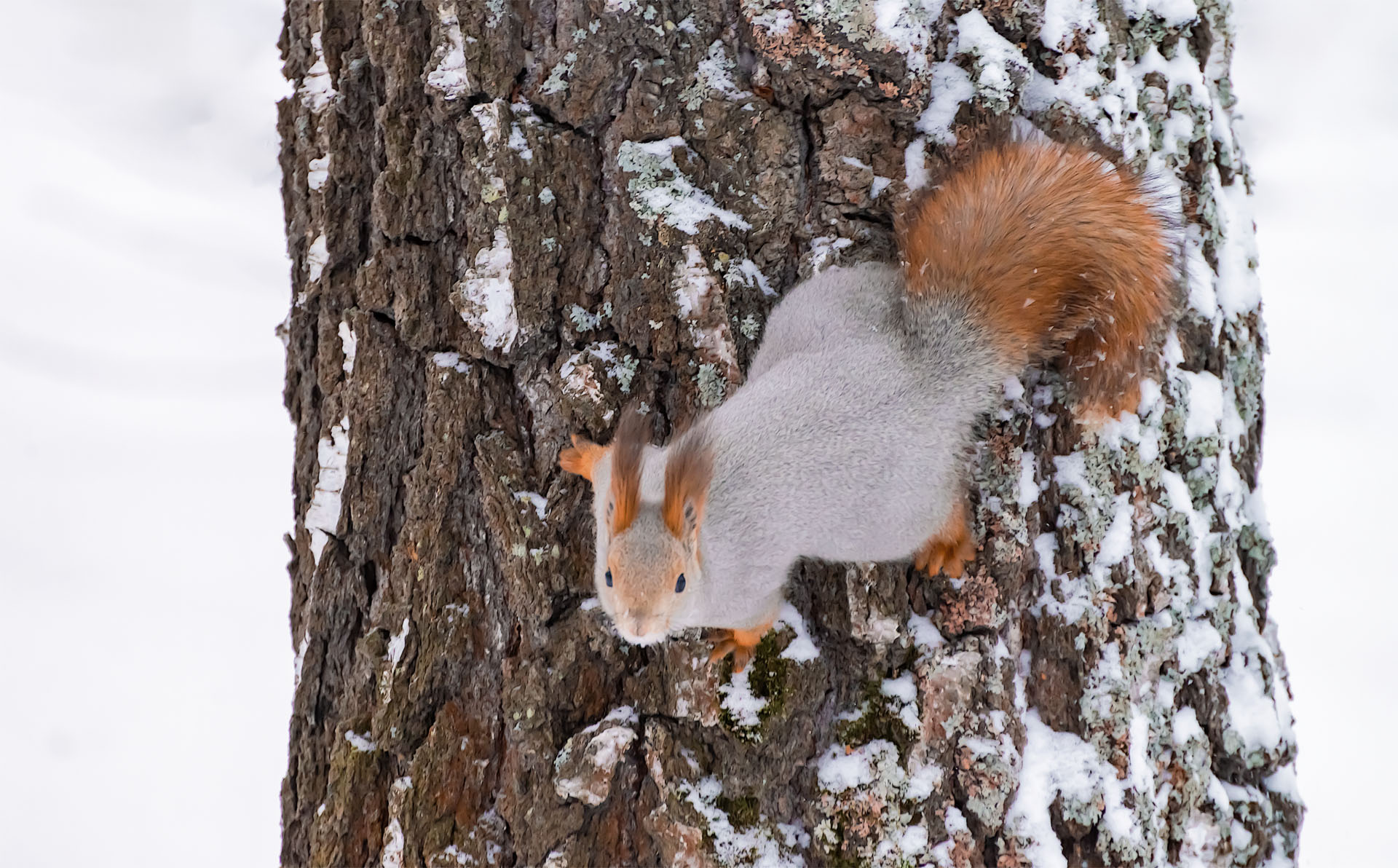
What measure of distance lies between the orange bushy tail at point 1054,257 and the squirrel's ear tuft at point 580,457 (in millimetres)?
469

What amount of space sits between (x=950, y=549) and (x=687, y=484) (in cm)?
34

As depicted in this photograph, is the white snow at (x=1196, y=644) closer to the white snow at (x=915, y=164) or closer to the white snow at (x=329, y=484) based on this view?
the white snow at (x=915, y=164)

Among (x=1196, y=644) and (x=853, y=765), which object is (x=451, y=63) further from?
(x=1196, y=644)

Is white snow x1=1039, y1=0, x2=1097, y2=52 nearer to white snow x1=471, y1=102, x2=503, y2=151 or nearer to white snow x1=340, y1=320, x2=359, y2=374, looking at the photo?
white snow x1=471, y1=102, x2=503, y2=151

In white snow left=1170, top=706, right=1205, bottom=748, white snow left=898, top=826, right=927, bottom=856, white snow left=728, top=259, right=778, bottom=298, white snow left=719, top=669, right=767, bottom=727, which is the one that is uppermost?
white snow left=728, top=259, right=778, bottom=298

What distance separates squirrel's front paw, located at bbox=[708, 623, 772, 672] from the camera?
1132 millimetres

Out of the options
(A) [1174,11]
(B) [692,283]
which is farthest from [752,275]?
(A) [1174,11]

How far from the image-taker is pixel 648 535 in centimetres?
109

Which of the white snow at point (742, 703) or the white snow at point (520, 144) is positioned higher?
the white snow at point (520, 144)

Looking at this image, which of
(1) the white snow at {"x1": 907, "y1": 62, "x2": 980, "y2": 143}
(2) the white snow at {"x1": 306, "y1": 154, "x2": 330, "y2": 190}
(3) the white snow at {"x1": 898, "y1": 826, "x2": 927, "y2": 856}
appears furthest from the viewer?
(2) the white snow at {"x1": 306, "y1": 154, "x2": 330, "y2": 190}

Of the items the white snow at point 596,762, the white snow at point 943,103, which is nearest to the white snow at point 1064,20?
the white snow at point 943,103

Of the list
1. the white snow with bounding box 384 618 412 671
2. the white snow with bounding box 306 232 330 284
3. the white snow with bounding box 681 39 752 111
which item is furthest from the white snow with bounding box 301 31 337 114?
the white snow with bounding box 384 618 412 671

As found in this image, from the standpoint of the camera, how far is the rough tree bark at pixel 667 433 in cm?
109

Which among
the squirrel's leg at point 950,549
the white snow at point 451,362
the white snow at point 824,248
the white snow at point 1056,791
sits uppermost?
the white snow at point 824,248
